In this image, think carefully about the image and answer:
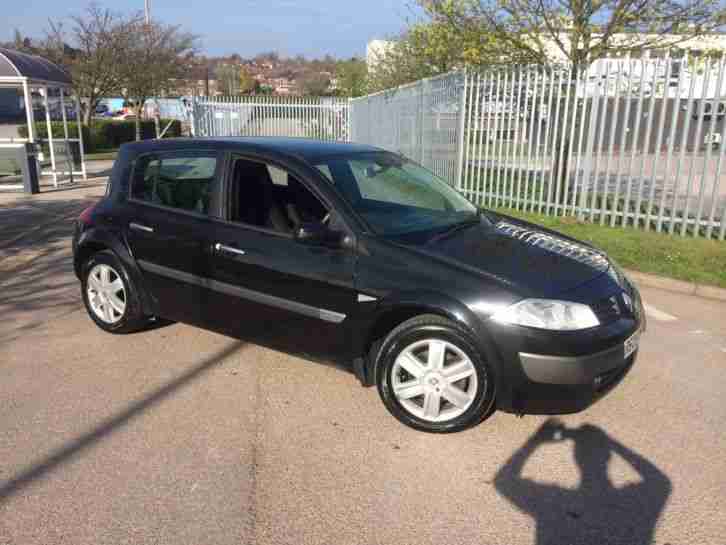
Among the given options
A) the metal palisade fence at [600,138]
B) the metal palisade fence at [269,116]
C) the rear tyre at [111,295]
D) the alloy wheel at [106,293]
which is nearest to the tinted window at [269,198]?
the rear tyre at [111,295]

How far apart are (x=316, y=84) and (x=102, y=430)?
58599 mm

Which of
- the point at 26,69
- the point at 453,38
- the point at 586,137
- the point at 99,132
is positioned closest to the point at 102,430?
the point at 586,137

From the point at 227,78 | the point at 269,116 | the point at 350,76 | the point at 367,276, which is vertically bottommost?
the point at 367,276

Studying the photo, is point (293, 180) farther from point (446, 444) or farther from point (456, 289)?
point (446, 444)

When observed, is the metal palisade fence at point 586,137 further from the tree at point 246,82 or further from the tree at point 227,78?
the tree at point 246,82

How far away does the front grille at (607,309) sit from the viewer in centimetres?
338

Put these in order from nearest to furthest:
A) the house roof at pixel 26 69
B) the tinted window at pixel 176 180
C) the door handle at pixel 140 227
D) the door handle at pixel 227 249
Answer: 1. the door handle at pixel 227 249
2. the tinted window at pixel 176 180
3. the door handle at pixel 140 227
4. the house roof at pixel 26 69

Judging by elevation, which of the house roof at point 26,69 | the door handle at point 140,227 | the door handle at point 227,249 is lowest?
the door handle at point 227,249

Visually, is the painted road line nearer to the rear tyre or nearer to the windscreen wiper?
the windscreen wiper

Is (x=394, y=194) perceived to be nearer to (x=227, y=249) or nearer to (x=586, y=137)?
(x=227, y=249)

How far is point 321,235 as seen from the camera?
368cm

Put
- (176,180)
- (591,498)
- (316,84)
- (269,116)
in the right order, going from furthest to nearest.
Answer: (316,84), (269,116), (176,180), (591,498)

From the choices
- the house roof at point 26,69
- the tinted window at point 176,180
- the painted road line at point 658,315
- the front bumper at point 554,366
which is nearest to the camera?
the front bumper at point 554,366

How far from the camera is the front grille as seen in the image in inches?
133
